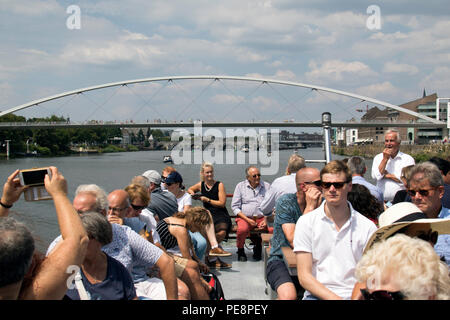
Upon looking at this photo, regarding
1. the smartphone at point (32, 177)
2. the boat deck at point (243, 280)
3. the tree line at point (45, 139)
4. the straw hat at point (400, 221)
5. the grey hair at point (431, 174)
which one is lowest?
the boat deck at point (243, 280)

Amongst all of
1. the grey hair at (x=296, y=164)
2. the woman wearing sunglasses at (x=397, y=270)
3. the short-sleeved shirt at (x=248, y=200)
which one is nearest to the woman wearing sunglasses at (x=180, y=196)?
the short-sleeved shirt at (x=248, y=200)

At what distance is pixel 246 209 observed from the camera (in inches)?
213

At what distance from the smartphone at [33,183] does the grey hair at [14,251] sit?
40cm

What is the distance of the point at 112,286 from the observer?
84.7 inches

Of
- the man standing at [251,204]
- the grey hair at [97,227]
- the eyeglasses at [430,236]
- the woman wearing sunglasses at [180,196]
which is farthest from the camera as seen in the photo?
the man standing at [251,204]

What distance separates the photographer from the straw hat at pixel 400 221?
1.86 meters

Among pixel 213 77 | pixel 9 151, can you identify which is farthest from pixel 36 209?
pixel 9 151

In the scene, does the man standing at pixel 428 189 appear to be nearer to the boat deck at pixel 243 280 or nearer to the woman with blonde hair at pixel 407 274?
the woman with blonde hair at pixel 407 274

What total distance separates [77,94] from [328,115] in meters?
59.1

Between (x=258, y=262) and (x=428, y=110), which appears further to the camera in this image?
(x=428, y=110)

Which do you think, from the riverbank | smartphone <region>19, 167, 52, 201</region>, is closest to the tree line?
the riverbank

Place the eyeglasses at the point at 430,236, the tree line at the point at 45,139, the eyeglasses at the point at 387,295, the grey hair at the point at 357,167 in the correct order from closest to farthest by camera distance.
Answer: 1. the eyeglasses at the point at 387,295
2. the eyeglasses at the point at 430,236
3. the grey hair at the point at 357,167
4. the tree line at the point at 45,139

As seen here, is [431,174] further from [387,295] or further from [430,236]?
[387,295]

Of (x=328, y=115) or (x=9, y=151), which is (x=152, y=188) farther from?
(x=9, y=151)
